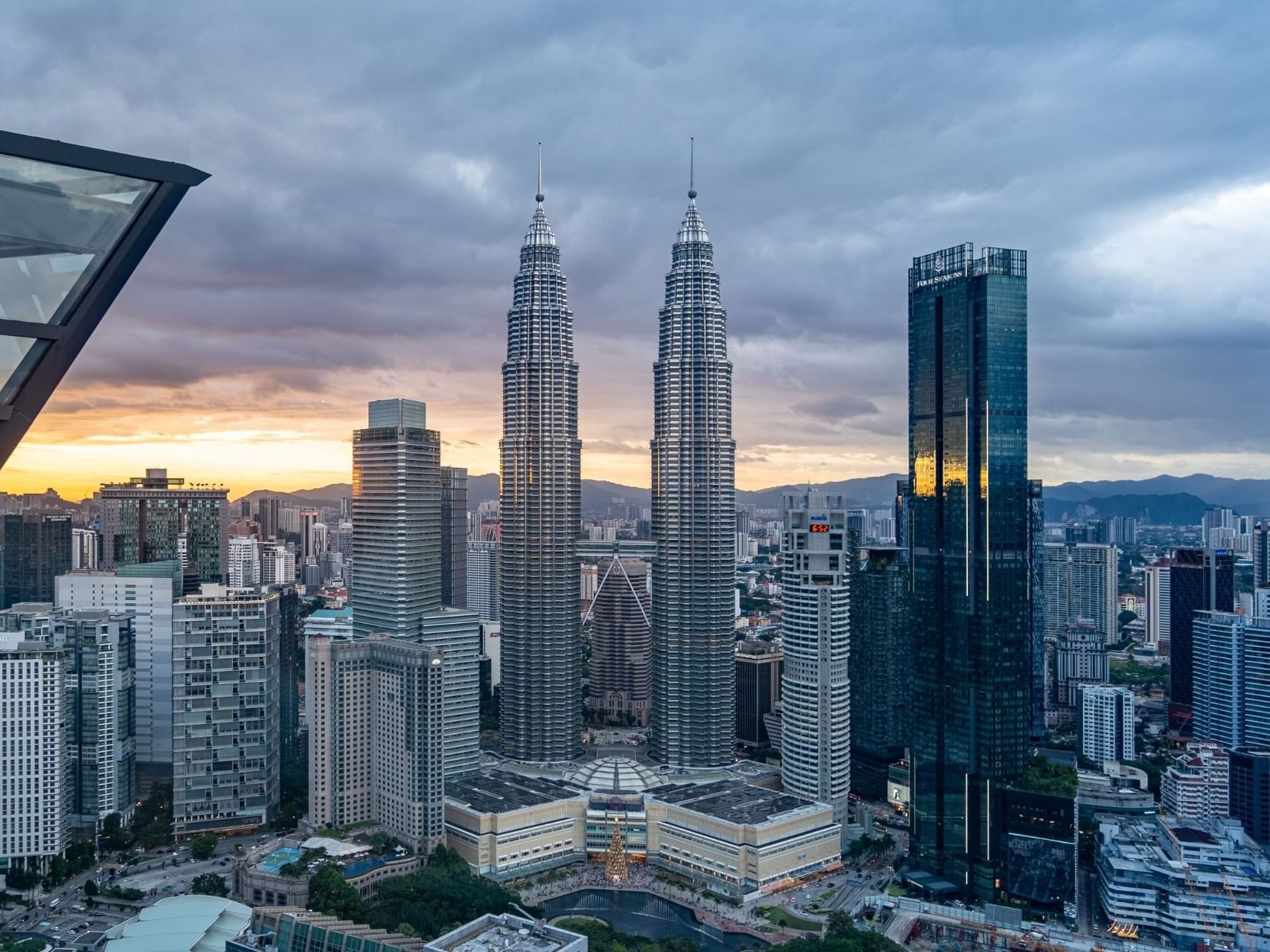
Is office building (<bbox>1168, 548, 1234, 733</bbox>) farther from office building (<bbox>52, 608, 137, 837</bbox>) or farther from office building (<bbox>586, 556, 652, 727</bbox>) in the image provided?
office building (<bbox>52, 608, 137, 837</bbox>)

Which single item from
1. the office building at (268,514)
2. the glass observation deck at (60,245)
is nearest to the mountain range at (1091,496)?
the office building at (268,514)

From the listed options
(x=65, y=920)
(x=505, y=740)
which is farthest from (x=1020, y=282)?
(x=65, y=920)

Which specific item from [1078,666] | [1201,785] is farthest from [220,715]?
[1078,666]

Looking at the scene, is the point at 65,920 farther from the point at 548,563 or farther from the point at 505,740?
the point at 548,563

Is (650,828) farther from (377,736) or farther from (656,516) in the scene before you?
(656,516)

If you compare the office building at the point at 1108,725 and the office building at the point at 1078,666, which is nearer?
the office building at the point at 1108,725

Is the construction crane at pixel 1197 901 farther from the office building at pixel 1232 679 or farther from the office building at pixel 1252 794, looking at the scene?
the office building at pixel 1232 679
